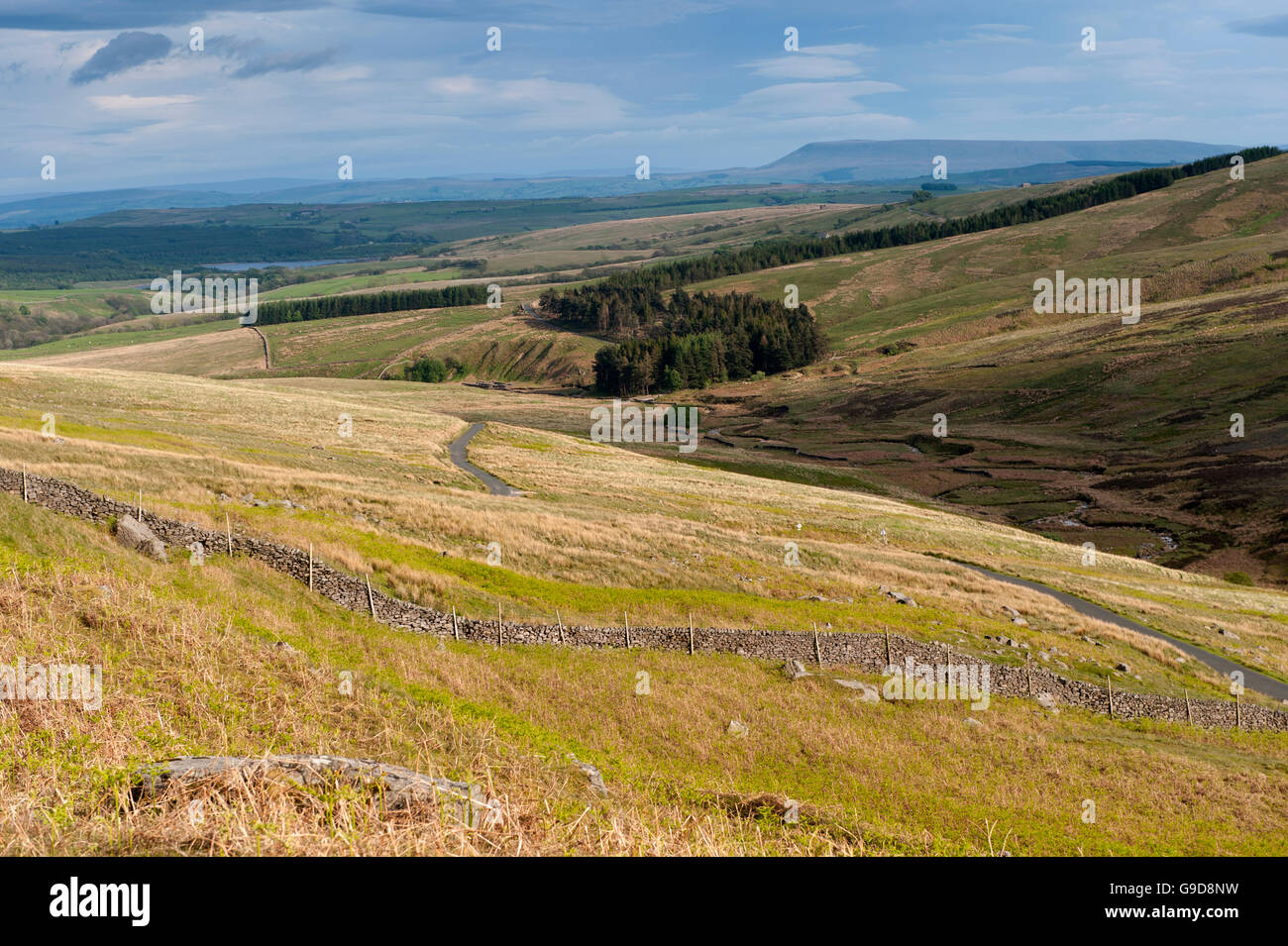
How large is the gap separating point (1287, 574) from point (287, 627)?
7664 centimetres

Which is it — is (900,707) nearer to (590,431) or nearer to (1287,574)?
(1287,574)

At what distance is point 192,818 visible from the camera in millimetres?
8508

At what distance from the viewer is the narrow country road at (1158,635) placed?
4028 cm

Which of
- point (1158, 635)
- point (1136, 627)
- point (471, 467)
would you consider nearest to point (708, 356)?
point (471, 467)

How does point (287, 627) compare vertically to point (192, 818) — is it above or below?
below

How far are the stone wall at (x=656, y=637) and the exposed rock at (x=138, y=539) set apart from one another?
33.1 inches

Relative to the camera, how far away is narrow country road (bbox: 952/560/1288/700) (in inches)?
1586

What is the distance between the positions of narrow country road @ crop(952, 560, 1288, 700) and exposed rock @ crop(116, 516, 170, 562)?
44785 millimetres

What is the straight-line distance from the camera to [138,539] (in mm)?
27734

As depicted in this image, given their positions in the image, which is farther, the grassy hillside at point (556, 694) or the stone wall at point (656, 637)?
the stone wall at point (656, 637)

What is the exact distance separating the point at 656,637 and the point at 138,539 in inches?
703

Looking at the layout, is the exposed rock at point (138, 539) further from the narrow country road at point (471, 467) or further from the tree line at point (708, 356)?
the tree line at point (708, 356)

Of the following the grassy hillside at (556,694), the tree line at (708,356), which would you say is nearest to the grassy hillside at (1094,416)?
the tree line at (708,356)
